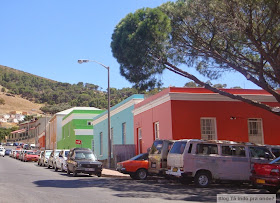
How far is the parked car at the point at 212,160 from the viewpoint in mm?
14766

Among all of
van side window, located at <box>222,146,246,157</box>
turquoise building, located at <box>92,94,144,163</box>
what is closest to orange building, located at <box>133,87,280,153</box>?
turquoise building, located at <box>92,94,144,163</box>

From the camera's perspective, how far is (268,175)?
12266mm

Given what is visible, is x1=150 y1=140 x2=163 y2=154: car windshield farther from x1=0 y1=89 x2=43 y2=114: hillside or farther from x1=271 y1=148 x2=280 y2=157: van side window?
x1=0 y1=89 x2=43 y2=114: hillside

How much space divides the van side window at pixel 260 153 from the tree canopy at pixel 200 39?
190cm

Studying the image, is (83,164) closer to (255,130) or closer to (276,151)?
(276,151)

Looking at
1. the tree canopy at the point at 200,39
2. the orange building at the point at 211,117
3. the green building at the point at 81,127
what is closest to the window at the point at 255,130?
the orange building at the point at 211,117

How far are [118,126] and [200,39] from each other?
15.0m

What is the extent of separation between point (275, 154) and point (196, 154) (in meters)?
3.72

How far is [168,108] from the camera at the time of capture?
70.6 feet

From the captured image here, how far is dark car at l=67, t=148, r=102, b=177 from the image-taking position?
2061 centimetres

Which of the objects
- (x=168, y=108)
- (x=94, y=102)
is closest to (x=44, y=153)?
(x=168, y=108)

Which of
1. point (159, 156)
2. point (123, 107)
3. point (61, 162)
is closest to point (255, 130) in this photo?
point (159, 156)

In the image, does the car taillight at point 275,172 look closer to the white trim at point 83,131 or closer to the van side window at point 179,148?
the van side window at point 179,148

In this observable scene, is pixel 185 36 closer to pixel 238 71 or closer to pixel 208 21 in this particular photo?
pixel 208 21
